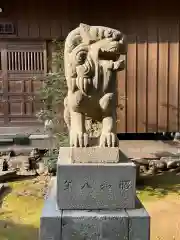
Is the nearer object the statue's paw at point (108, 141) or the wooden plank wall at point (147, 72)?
the statue's paw at point (108, 141)

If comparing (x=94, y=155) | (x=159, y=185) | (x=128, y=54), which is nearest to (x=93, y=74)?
(x=94, y=155)

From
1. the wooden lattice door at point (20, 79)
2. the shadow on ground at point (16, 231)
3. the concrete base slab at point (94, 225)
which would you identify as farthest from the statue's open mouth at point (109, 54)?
the wooden lattice door at point (20, 79)

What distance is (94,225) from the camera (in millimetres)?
3479

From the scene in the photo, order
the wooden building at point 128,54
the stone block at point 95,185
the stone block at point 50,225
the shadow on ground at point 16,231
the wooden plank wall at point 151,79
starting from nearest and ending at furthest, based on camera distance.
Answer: the stone block at point 50,225, the stone block at point 95,185, the shadow on ground at point 16,231, the wooden building at point 128,54, the wooden plank wall at point 151,79

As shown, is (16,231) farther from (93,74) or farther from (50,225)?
(93,74)

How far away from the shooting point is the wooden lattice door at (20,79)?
8.61 metres

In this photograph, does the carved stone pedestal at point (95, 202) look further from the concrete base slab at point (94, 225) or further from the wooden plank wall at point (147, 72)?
the wooden plank wall at point (147, 72)

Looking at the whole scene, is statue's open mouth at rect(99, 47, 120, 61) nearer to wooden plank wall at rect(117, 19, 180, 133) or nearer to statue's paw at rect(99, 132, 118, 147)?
statue's paw at rect(99, 132, 118, 147)

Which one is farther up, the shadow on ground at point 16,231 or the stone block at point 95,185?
the stone block at point 95,185

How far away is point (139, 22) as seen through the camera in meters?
8.62

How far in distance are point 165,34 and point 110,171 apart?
6047 millimetres

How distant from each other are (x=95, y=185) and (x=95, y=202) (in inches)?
7.1

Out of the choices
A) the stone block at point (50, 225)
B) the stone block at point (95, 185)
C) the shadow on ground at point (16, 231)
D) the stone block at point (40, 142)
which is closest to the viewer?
the stone block at point (50, 225)

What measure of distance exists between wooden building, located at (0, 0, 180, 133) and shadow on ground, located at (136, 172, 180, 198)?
184 cm
